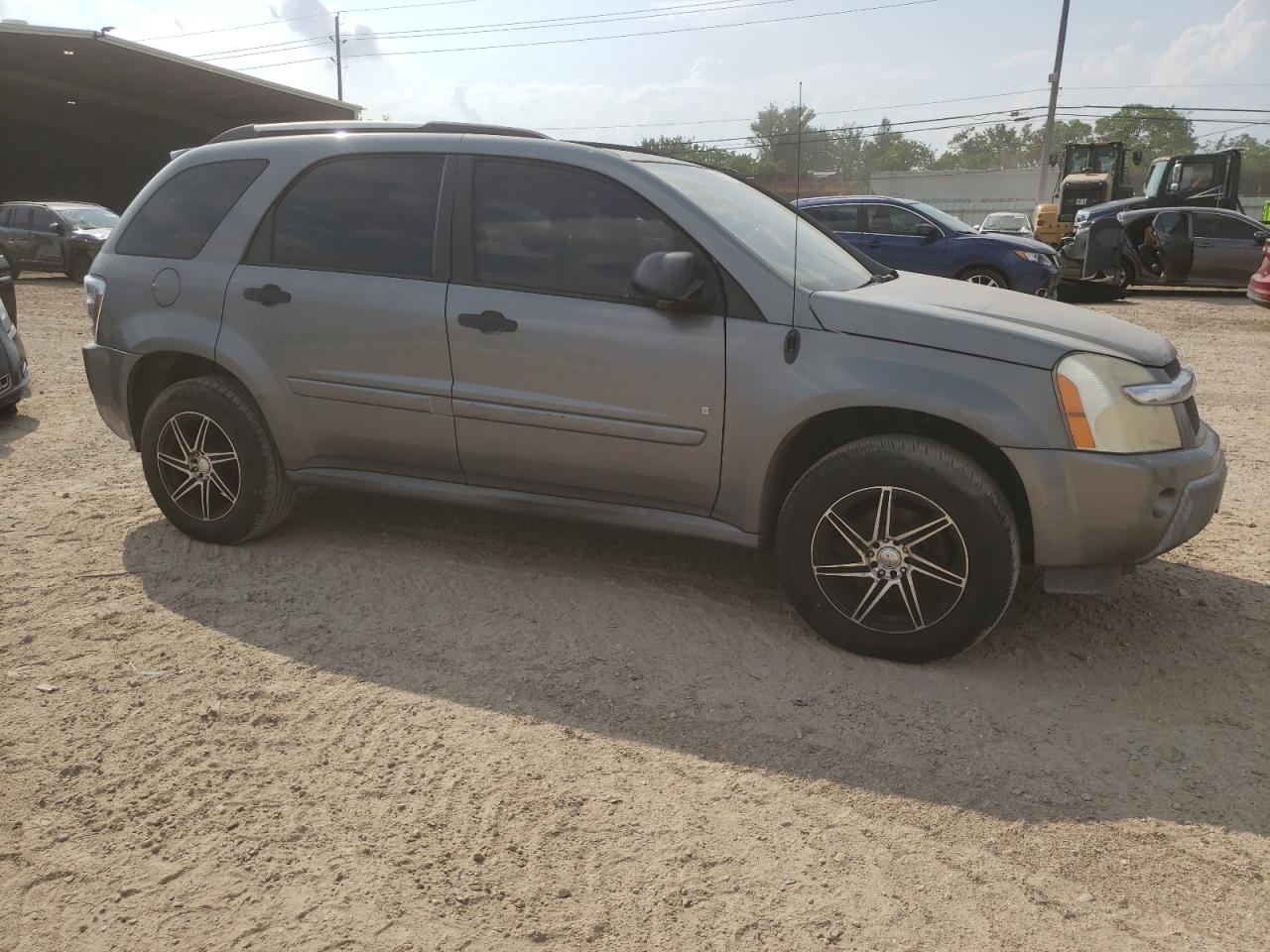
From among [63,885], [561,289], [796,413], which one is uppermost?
[561,289]

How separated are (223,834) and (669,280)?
2220 mm

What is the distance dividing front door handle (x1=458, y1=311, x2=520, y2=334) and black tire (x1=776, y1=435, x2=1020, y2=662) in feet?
4.16

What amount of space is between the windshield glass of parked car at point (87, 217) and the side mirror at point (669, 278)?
743 inches

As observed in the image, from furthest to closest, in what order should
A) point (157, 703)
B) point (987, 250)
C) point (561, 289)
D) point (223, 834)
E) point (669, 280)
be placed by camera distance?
point (987, 250), point (561, 289), point (669, 280), point (157, 703), point (223, 834)

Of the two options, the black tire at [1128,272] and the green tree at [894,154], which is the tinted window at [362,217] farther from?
the green tree at [894,154]

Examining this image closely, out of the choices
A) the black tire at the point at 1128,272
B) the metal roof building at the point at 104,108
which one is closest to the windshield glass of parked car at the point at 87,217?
the metal roof building at the point at 104,108

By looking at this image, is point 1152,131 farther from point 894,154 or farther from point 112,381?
point 112,381

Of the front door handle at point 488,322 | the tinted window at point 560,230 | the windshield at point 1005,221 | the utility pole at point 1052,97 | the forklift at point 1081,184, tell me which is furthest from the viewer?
the utility pole at point 1052,97

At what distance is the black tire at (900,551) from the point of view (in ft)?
11.2

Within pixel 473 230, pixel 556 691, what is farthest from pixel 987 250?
pixel 556 691

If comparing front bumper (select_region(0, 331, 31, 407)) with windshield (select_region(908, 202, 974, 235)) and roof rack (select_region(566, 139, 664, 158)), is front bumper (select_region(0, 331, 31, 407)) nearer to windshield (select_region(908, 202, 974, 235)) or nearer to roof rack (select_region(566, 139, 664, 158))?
roof rack (select_region(566, 139, 664, 158))

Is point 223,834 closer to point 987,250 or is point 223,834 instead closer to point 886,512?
point 886,512

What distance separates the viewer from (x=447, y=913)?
2414mm

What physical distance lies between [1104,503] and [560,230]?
2191 mm
